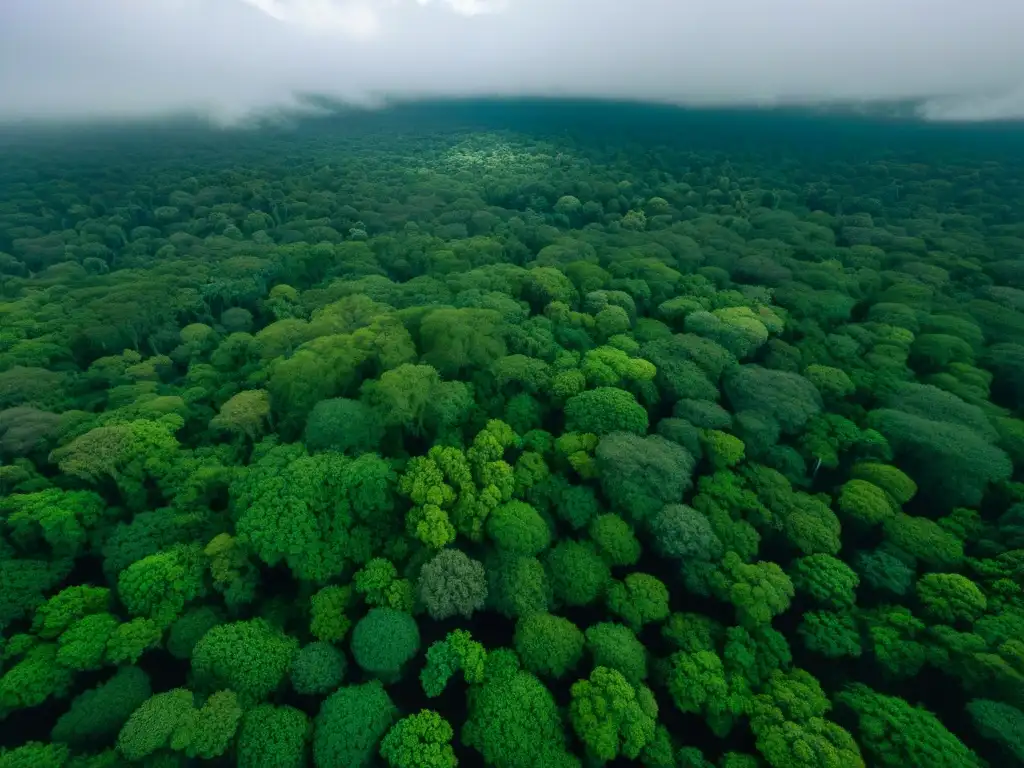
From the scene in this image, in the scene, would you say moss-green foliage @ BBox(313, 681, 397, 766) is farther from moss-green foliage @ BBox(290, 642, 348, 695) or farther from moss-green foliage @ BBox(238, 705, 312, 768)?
moss-green foliage @ BBox(290, 642, 348, 695)

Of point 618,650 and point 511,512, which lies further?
point 511,512

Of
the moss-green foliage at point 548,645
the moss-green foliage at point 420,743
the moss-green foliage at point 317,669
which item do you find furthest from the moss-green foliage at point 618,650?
the moss-green foliage at point 317,669

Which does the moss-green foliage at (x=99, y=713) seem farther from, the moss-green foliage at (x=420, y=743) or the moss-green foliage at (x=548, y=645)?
the moss-green foliage at (x=548, y=645)

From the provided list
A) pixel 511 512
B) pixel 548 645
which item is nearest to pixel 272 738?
pixel 548 645

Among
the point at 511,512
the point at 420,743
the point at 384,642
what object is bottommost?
the point at 420,743

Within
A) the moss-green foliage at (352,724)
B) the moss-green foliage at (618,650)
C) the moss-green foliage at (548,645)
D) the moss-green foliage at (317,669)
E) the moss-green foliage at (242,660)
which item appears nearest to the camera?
the moss-green foliage at (352,724)

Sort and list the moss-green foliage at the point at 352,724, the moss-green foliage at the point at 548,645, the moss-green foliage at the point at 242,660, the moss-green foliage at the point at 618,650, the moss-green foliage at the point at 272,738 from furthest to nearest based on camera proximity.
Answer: the moss-green foliage at the point at 548,645
the moss-green foliage at the point at 618,650
the moss-green foliage at the point at 242,660
the moss-green foliage at the point at 352,724
the moss-green foliage at the point at 272,738

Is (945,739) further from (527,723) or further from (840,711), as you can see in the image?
(527,723)

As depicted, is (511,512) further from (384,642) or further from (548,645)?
(384,642)

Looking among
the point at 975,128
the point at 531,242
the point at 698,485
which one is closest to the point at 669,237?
the point at 531,242
